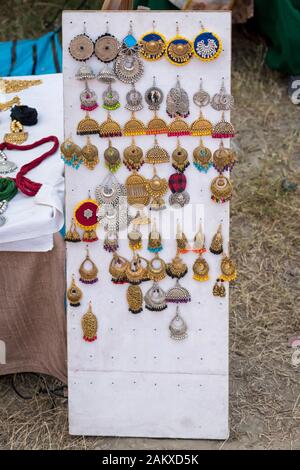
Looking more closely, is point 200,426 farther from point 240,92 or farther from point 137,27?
point 240,92

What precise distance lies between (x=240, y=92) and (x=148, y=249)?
2.90m

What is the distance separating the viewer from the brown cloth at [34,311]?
2.40 m

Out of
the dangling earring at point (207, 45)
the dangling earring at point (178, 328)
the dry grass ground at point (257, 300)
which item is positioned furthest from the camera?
the dry grass ground at point (257, 300)

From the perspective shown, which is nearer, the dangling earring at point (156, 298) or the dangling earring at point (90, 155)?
the dangling earring at point (90, 155)

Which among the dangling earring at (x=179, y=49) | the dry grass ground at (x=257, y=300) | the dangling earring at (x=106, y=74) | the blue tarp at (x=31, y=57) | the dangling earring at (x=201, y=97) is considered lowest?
the dry grass ground at (x=257, y=300)

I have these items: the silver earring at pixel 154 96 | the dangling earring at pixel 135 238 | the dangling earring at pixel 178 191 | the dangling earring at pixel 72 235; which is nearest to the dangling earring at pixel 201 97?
the silver earring at pixel 154 96

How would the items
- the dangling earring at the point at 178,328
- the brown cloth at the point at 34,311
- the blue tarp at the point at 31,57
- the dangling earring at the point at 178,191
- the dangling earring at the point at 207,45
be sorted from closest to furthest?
the dangling earring at the point at 207,45, the dangling earring at the point at 178,191, the dangling earring at the point at 178,328, the brown cloth at the point at 34,311, the blue tarp at the point at 31,57

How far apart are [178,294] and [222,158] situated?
0.47m

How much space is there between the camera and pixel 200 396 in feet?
7.70

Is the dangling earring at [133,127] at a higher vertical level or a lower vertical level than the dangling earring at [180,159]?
higher

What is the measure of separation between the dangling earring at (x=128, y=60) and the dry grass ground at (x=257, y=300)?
1.27 m

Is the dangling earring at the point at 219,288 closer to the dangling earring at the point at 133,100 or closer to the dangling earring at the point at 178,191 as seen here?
the dangling earring at the point at 178,191

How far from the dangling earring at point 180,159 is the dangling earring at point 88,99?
29 centimetres
